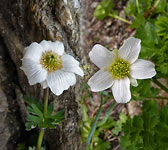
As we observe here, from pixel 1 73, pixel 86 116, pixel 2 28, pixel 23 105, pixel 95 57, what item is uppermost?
pixel 2 28

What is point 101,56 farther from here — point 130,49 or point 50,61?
point 50,61

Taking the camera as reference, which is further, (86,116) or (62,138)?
(86,116)

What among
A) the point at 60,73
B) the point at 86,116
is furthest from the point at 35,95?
the point at 86,116

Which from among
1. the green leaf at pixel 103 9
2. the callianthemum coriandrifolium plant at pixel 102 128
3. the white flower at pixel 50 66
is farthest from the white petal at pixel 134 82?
the green leaf at pixel 103 9

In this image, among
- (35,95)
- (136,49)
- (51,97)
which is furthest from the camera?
(35,95)

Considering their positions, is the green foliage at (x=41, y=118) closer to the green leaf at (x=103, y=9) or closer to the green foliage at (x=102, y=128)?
the green foliage at (x=102, y=128)

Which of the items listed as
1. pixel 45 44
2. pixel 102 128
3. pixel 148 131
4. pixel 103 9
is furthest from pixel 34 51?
pixel 103 9

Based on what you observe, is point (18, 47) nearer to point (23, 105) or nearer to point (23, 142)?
point (23, 105)

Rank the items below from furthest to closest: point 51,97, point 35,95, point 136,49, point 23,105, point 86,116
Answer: point 86,116, point 23,105, point 35,95, point 51,97, point 136,49

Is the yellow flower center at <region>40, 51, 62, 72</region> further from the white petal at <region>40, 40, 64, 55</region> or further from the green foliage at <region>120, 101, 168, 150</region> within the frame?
the green foliage at <region>120, 101, 168, 150</region>
